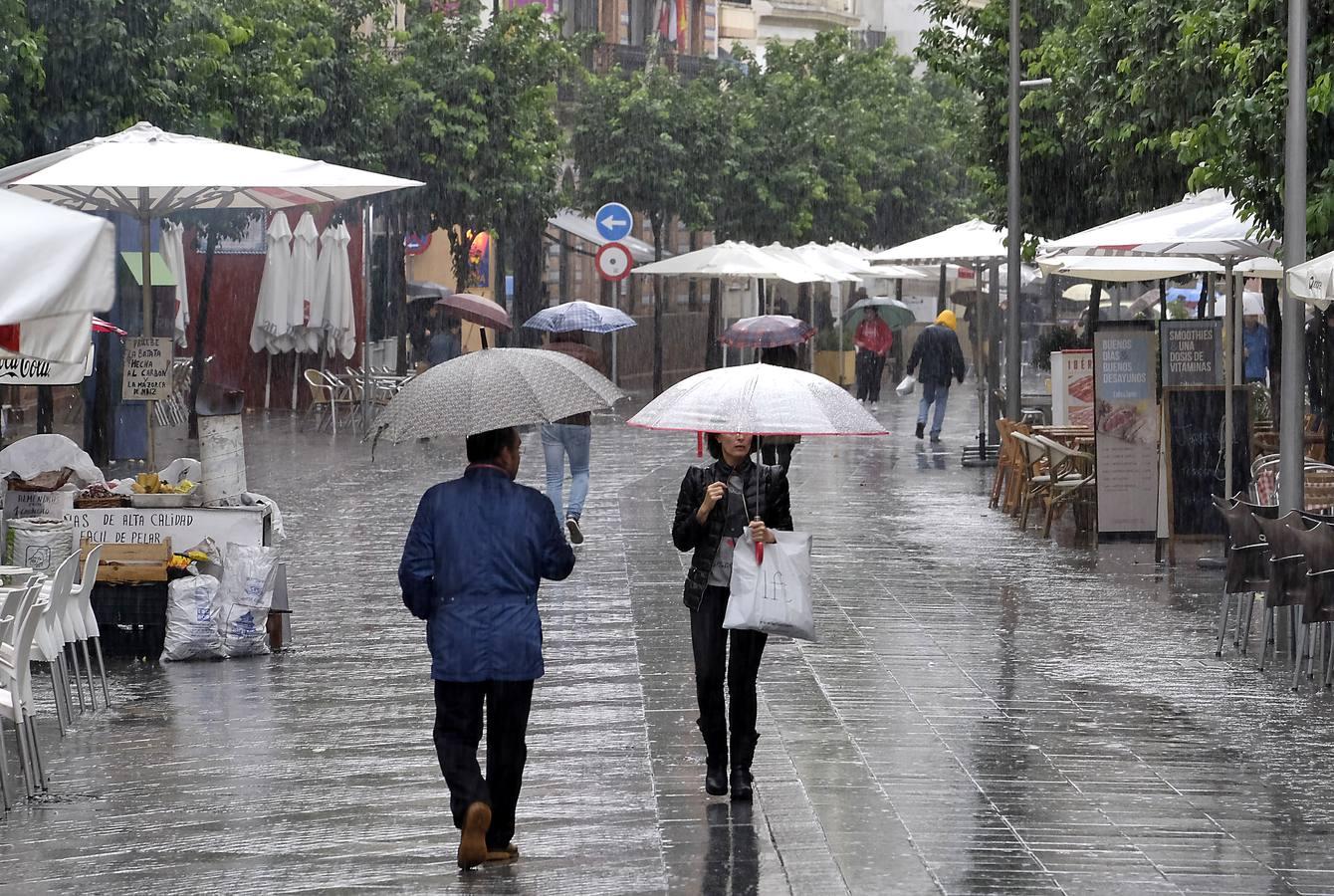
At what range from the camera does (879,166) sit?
5266 cm

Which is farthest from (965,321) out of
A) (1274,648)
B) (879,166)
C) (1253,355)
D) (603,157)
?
(1274,648)

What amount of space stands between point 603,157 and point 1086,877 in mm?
36619

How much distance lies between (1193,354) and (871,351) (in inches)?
902

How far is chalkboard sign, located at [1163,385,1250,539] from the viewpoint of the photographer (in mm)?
14656

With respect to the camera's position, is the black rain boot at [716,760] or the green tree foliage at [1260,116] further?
the green tree foliage at [1260,116]

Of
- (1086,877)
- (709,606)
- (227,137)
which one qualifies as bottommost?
(1086,877)

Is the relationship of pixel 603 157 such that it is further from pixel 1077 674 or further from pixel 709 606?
pixel 709 606

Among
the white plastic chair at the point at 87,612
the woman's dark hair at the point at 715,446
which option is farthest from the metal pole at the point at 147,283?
the woman's dark hair at the point at 715,446

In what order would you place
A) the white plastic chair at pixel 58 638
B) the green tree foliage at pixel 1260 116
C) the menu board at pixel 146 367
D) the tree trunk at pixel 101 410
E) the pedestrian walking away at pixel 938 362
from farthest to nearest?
the pedestrian walking away at pixel 938 362
the tree trunk at pixel 101 410
the menu board at pixel 146 367
the green tree foliage at pixel 1260 116
the white plastic chair at pixel 58 638

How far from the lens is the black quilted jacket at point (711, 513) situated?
7.56 metres

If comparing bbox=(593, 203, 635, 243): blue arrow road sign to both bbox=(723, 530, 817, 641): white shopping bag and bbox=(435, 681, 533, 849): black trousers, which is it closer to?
bbox=(723, 530, 817, 641): white shopping bag

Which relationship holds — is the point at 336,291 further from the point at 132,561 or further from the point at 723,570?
the point at 723,570

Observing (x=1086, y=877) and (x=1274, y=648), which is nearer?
(x=1086, y=877)

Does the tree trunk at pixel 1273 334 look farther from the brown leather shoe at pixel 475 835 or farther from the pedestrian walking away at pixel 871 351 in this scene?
the pedestrian walking away at pixel 871 351
